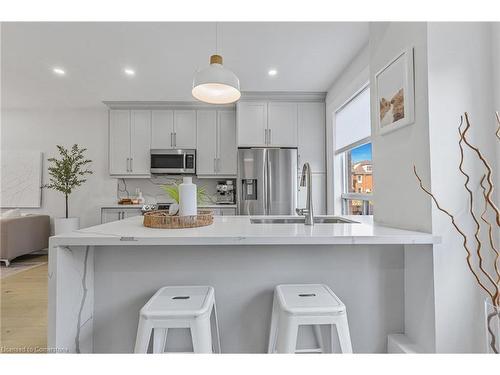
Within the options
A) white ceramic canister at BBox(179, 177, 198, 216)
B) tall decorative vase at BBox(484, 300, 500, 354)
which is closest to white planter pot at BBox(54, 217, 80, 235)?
white ceramic canister at BBox(179, 177, 198, 216)

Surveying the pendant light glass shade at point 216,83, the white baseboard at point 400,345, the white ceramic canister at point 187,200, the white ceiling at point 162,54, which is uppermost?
the white ceiling at point 162,54

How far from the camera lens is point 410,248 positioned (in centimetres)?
137

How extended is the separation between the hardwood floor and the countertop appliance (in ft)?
8.27

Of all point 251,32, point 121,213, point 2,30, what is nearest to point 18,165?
point 121,213

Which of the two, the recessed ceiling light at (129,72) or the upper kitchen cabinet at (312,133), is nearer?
the recessed ceiling light at (129,72)

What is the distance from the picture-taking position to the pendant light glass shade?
165 centimetres

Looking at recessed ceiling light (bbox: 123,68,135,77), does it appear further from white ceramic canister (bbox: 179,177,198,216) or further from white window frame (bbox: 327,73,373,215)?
white window frame (bbox: 327,73,373,215)

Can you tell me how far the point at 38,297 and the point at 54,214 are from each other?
8.04ft

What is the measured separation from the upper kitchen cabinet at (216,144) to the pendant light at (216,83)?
7.66 feet

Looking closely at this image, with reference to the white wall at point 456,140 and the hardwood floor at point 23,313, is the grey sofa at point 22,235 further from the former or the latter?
the white wall at point 456,140

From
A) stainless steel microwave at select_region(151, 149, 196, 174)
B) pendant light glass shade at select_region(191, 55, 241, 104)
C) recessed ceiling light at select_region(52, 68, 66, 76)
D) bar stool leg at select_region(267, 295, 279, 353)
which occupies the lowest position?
bar stool leg at select_region(267, 295, 279, 353)

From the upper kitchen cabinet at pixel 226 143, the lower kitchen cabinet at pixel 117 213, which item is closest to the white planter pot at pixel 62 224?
the lower kitchen cabinet at pixel 117 213

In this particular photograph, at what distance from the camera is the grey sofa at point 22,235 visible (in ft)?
11.8

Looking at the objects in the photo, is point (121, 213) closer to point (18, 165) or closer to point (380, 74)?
point (18, 165)
